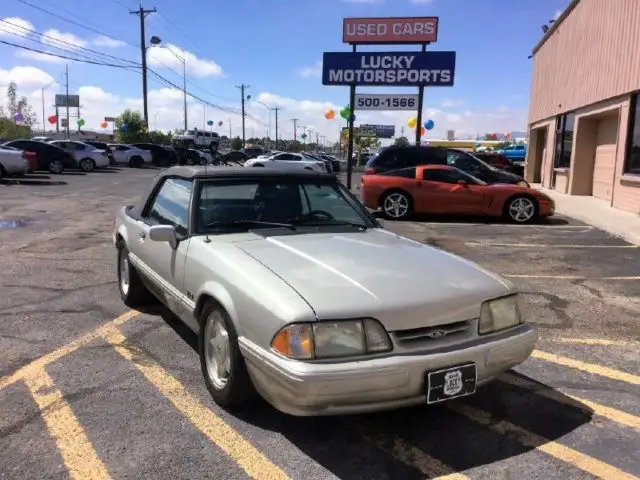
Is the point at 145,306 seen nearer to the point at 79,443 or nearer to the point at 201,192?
the point at 201,192

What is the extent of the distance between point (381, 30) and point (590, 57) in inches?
386

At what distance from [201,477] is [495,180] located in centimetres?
1288

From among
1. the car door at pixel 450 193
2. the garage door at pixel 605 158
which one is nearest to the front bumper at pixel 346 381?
the car door at pixel 450 193

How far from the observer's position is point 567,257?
8.55 meters

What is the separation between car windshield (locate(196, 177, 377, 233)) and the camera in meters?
4.04

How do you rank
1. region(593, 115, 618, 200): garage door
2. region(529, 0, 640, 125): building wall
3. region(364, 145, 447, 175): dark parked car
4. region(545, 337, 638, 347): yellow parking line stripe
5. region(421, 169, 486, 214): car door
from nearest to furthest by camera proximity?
region(545, 337, 638, 347): yellow parking line stripe, region(421, 169, 486, 214): car door, region(529, 0, 640, 125): building wall, region(364, 145, 447, 175): dark parked car, region(593, 115, 618, 200): garage door

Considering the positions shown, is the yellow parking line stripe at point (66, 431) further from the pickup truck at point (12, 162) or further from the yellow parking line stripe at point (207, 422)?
the pickup truck at point (12, 162)

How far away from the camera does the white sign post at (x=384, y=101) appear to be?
21969 mm

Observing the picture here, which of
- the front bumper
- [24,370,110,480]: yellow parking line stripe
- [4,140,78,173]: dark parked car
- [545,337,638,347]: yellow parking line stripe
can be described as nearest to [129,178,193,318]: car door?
[24,370,110,480]: yellow parking line stripe

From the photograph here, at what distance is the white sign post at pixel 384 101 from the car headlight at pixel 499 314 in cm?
1950

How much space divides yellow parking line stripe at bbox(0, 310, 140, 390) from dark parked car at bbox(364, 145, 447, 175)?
9.73 m

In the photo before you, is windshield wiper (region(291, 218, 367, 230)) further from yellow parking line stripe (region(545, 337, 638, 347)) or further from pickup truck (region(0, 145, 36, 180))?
pickup truck (region(0, 145, 36, 180))

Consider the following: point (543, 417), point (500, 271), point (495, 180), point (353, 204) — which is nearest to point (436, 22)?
point (495, 180)

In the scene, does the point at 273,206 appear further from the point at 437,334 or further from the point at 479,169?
the point at 479,169
